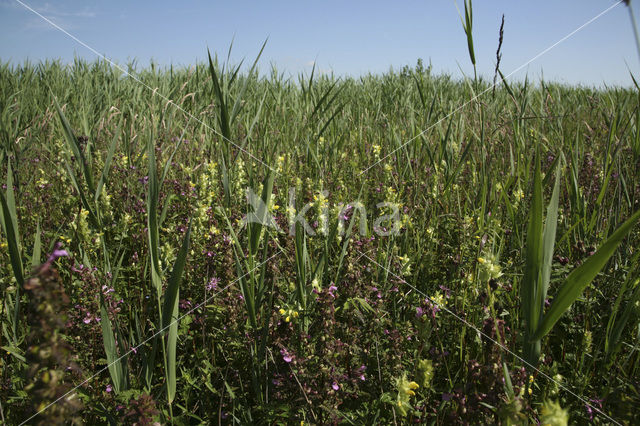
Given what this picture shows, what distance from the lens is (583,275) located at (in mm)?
916

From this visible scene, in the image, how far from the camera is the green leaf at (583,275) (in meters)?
0.88

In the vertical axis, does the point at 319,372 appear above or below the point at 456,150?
below

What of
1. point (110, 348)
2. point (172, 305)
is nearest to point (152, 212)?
point (172, 305)

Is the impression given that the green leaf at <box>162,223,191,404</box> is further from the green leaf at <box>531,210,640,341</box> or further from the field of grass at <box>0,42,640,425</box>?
the green leaf at <box>531,210,640,341</box>

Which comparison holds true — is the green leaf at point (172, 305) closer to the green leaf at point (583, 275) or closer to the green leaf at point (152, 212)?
the green leaf at point (152, 212)

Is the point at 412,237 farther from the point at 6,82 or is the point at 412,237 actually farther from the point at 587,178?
the point at 6,82

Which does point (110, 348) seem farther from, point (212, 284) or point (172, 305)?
point (212, 284)

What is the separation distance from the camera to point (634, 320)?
1.63 m

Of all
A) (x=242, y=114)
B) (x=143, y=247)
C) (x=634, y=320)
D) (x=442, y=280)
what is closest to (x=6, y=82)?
(x=242, y=114)

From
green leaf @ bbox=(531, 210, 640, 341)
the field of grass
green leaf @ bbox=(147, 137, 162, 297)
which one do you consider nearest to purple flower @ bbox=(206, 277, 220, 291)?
the field of grass

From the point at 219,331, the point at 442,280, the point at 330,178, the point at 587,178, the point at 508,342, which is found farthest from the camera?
the point at 330,178

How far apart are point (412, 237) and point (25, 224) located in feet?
7.50

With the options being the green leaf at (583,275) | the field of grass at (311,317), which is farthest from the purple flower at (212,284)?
the green leaf at (583,275)

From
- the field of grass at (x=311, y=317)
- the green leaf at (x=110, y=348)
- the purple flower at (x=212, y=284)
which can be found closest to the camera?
the field of grass at (x=311, y=317)
